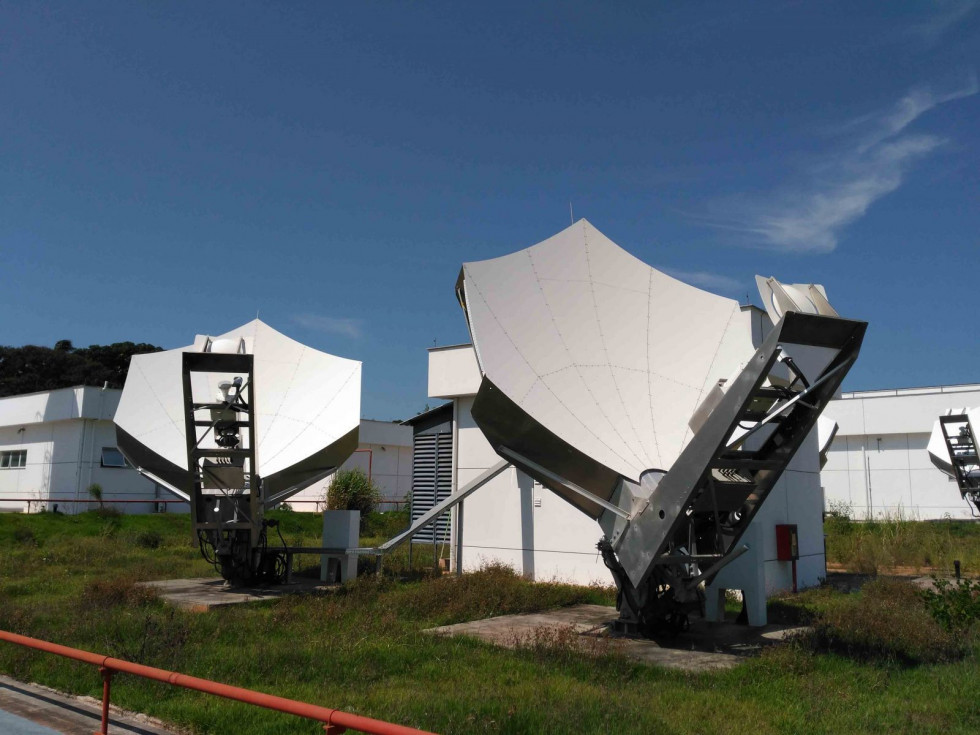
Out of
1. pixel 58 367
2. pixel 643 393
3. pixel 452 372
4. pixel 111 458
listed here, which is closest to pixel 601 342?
pixel 643 393

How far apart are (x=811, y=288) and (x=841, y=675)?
182 inches

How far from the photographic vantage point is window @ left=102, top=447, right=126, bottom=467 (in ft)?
129

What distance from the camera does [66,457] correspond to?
39.4 metres

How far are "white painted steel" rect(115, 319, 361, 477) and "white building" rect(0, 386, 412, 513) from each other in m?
19.3

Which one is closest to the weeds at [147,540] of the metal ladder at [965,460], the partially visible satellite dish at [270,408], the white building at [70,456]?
the partially visible satellite dish at [270,408]

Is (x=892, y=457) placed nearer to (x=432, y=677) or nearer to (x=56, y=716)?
(x=432, y=677)

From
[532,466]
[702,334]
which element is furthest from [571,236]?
[532,466]

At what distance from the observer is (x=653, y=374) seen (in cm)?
1323

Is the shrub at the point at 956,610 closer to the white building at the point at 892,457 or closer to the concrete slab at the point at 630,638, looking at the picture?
the concrete slab at the point at 630,638

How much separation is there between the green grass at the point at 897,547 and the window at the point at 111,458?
1254 inches

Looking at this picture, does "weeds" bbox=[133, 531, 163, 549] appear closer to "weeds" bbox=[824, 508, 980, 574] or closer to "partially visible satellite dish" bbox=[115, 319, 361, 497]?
"partially visible satellite dish" bbox=[115, 319, 361, 497]

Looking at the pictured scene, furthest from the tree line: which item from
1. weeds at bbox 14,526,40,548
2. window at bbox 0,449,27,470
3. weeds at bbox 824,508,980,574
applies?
weeds at bbox 824,508,980,574

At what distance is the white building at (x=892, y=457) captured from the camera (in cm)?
4341

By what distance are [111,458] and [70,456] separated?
5.83ft
